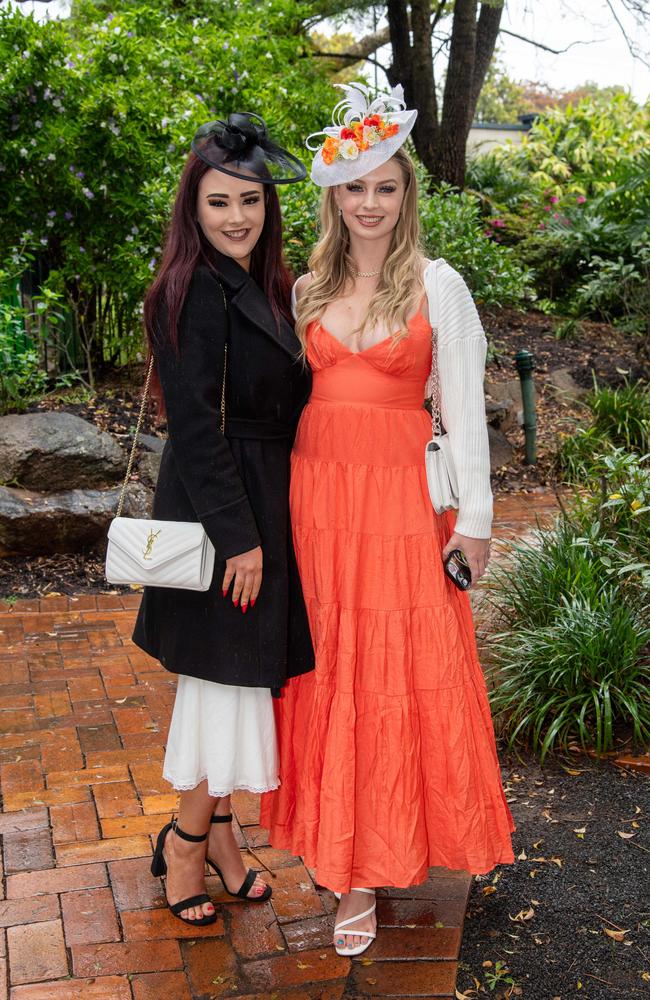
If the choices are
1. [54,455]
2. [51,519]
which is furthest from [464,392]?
[54,455]

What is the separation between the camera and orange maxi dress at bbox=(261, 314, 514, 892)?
244cm

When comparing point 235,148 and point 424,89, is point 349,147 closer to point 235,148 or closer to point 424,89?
point 235,148

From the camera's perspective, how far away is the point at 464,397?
2406mm

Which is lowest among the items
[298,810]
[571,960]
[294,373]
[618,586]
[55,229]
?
[571,960]

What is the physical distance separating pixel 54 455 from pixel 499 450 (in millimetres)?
3473

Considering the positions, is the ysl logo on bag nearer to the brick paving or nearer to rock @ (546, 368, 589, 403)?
the brick paving

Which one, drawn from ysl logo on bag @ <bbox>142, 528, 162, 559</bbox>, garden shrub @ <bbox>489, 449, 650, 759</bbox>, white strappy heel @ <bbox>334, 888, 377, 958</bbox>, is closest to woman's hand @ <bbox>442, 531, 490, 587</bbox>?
ysl logo on bag @ <bbox>142, 528, 162, 559</bbox>

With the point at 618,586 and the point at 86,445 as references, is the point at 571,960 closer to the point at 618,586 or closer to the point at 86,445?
the point at 618,586

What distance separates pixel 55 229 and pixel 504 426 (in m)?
3.57

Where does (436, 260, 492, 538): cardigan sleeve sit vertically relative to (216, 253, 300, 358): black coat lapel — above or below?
Result: below

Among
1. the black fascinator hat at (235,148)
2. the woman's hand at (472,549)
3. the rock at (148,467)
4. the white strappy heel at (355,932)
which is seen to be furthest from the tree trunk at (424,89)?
the white strappy heel at (355,932)

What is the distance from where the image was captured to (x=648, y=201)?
33.4 feet

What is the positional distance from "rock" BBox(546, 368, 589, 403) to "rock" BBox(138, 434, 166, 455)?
148 inches

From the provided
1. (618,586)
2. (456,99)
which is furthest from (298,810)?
(456,99)
